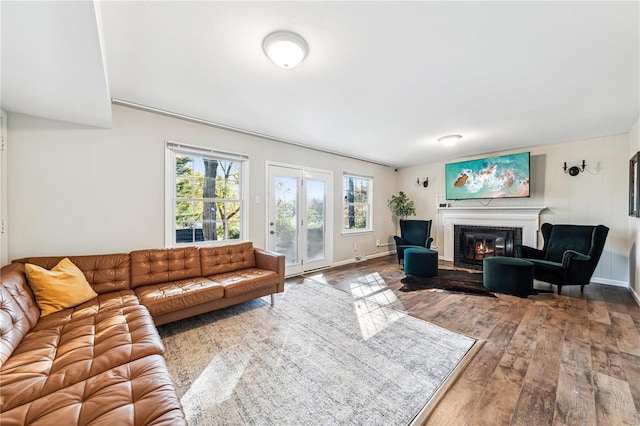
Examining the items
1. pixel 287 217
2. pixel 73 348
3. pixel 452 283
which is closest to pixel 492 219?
pixel 452 283

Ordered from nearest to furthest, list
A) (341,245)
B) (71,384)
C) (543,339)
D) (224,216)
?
(71,384), (543,339), (224,216), (341,245)

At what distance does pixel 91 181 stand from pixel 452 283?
5.00 meters

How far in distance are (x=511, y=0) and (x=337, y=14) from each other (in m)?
1.03

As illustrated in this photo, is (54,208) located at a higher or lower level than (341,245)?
higher

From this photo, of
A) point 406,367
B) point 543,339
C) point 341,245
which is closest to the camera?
point 406,367

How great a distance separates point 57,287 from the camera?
1.95 meters

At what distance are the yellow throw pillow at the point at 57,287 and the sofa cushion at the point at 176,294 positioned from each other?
0.41 meters

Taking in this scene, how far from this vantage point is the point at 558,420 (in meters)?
1.39

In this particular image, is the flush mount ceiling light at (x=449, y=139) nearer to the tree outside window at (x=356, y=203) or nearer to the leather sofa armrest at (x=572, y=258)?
the tree outside window at (x=356, y=203)

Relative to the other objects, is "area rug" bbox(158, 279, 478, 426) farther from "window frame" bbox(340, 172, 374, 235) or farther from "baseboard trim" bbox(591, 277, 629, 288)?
"baseboard trim" bbox(591, 277, 629, 288)

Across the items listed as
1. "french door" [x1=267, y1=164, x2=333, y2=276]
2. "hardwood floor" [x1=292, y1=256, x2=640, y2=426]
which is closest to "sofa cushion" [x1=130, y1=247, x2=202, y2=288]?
"french door" [x1=267, y1=164, x2=333, y2=276]

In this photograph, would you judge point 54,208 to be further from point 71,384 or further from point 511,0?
point 511,0

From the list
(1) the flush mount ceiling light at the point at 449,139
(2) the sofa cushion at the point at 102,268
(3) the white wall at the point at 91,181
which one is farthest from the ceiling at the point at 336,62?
(2) the sofa cushion at the point at 102,268

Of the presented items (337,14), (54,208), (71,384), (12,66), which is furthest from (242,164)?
(71,384)
